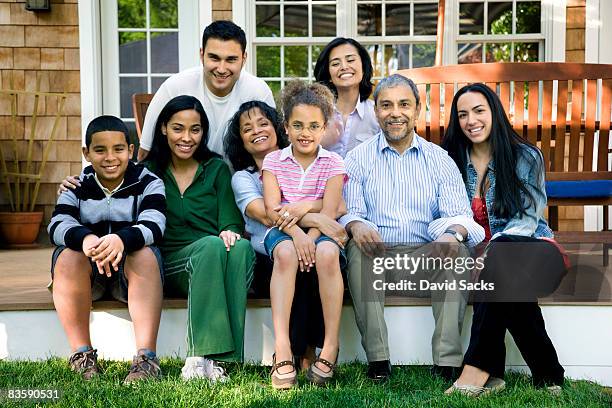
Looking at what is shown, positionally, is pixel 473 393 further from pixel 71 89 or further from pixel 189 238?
pixel 71 89

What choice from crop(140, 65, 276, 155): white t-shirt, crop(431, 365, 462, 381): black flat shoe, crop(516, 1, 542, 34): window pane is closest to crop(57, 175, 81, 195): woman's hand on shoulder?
crop(140, 65, 276, 155): white t-shirt

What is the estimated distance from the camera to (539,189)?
281cm

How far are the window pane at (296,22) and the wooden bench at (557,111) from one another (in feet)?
7.33

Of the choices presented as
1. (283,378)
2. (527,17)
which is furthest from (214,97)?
(527,17)

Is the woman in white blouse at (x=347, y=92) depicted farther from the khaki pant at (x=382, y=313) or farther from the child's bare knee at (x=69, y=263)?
the child's bare knee at (x=69, y=263)

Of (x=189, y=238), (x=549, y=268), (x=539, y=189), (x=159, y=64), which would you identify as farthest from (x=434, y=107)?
(x=159, y=64)

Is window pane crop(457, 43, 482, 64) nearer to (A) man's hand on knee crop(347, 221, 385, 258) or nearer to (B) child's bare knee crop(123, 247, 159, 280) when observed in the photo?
(A) man's hand on knee crop(347, 221, 385, 258)

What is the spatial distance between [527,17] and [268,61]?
185 cm

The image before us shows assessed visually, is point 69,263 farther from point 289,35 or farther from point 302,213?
point 289,35

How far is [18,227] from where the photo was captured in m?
5.25

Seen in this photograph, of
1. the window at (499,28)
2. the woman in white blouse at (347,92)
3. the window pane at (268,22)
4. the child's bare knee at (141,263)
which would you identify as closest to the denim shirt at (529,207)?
the woman in white blouse at (347,92)

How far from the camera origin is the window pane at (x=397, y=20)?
5.60 metres

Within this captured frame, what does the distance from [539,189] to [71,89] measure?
3.61m

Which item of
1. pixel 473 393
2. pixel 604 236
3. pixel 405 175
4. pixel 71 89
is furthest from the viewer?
pixel 71 89
